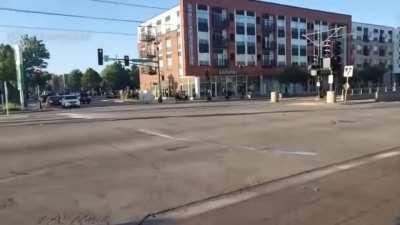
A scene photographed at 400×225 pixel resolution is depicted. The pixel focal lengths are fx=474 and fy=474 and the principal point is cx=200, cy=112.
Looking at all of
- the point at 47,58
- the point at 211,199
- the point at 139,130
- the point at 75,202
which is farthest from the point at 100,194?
the point at 47,58

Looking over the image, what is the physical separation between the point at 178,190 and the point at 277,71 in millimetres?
82677

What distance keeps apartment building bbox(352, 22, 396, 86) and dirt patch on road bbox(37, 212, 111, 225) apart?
10952 cm

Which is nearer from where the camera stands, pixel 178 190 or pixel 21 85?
pixel 178 190

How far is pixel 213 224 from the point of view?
6.41m

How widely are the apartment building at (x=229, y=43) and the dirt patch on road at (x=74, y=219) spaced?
7047 cm

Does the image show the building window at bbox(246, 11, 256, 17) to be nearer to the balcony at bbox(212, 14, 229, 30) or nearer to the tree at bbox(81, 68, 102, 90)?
the balcony at bbox(212, 14, 229, 30)

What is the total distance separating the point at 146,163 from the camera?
11125mm

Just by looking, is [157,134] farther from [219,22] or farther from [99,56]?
[219,22]

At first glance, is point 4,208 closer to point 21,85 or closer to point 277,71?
point 21,85

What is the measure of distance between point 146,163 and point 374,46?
11550 centimetres

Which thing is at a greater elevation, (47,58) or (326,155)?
(47,58)

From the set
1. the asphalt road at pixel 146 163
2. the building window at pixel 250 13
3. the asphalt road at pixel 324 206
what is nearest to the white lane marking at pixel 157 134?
the asphalt road at pixel 146 163

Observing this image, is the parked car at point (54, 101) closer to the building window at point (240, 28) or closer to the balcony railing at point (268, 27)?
the building window at point (240, 28)

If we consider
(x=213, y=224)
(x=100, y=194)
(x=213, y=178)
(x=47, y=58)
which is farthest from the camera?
(x=47, y=58)
